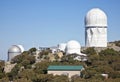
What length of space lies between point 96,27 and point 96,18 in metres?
1.33

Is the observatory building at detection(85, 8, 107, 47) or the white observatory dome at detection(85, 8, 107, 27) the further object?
the observatory building at detection(85, 8, 107, 47)

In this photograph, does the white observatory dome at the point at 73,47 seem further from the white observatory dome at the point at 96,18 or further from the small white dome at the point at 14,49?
the small white dome at the point at 14,49

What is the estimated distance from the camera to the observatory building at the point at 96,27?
165 ft

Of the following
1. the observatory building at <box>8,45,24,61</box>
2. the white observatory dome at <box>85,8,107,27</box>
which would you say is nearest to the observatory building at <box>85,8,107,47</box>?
the white observatory dome at <box>85,8,107,27</box>

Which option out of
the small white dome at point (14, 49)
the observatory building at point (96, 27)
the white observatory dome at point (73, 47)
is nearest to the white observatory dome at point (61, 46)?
the observatory building at point (96, 27)

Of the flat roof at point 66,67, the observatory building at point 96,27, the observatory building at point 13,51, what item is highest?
the observatory building at point 96,27

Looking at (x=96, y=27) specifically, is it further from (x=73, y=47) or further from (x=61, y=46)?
(x=61, y=46)

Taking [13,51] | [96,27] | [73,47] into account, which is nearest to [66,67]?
[73,47]

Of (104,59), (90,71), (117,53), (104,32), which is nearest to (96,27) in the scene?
(104,32)

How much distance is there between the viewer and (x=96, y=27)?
166 ft

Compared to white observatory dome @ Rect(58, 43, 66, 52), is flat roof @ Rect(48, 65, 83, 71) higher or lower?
lower

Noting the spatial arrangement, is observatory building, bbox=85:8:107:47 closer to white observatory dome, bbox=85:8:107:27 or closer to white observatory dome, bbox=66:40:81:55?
white observatory dome, bbox=85:8:107:27

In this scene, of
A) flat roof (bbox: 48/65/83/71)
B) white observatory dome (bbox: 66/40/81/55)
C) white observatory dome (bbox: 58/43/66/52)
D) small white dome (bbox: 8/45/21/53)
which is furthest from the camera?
small white dome (bbox: 8/45/21/53)

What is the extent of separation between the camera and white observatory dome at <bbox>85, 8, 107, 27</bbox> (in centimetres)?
5016
